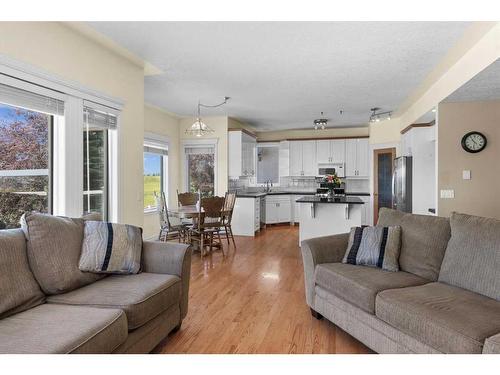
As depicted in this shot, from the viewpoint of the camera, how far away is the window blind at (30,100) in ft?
7.90

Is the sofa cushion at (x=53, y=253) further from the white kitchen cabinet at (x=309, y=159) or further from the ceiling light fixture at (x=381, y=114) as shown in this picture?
the white kitchen cabinet at (x=309, y=159)

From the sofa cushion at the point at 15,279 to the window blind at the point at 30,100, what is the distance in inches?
42.0

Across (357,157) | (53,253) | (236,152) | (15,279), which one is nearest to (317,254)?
(53,253)

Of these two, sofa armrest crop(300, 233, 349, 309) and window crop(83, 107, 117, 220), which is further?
window crop(83, 107, 117, 220)

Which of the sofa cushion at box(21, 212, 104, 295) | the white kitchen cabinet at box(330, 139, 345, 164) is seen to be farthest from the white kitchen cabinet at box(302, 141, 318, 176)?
the sofa cushion at box(21, 212, 104, 295)

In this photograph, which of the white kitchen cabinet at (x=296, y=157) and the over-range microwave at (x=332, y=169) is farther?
the white kitchen cabinet at (x=296, y=157)

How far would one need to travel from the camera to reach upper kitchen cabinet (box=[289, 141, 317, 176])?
8633 mm

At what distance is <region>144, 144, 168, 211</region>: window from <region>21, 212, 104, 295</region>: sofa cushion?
4.03 meters

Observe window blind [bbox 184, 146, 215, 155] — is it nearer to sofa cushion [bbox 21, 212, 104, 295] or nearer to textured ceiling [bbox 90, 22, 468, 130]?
textured ceiling [bbox 90, 22, 468, 130]

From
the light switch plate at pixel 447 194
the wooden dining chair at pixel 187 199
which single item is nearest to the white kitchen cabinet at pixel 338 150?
the wooden dining chair at pixel 187 199

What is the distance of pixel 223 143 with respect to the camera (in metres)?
7.04

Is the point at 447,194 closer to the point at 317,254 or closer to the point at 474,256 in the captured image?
the point at 474,256

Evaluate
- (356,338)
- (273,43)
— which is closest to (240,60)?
(273,43)
